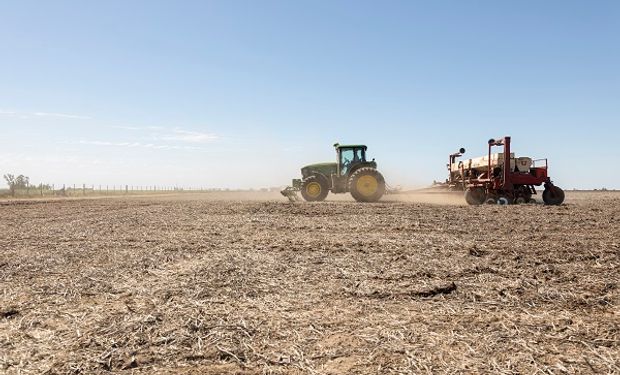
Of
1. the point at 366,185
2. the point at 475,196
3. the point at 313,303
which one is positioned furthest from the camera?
the point at 366,185

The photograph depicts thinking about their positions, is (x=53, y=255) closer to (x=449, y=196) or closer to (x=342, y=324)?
(x=342, y=324)

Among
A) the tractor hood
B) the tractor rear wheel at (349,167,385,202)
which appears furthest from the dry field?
the tractor hood

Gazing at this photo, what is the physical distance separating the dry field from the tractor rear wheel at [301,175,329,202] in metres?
11.6

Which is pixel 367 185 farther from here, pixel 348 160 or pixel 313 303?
pixel 313 303

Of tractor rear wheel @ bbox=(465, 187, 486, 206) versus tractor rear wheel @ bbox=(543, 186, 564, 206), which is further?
tractor rear wheel @ bbox=(465, 187, 486, 206)

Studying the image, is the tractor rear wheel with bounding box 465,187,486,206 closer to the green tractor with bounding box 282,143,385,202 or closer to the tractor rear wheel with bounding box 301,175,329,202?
the green tractor with bounding box 282,143,385,202

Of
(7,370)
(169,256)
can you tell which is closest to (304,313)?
(7,370)

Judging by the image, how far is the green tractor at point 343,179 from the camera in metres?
19.7

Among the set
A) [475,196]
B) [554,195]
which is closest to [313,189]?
[475,196]

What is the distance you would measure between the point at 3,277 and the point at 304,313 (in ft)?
16.0

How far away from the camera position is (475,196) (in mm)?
19234

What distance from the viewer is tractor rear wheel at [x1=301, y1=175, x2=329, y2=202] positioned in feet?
68.6

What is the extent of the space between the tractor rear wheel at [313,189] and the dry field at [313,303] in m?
11.6

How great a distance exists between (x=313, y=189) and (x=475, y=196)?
7.99m
